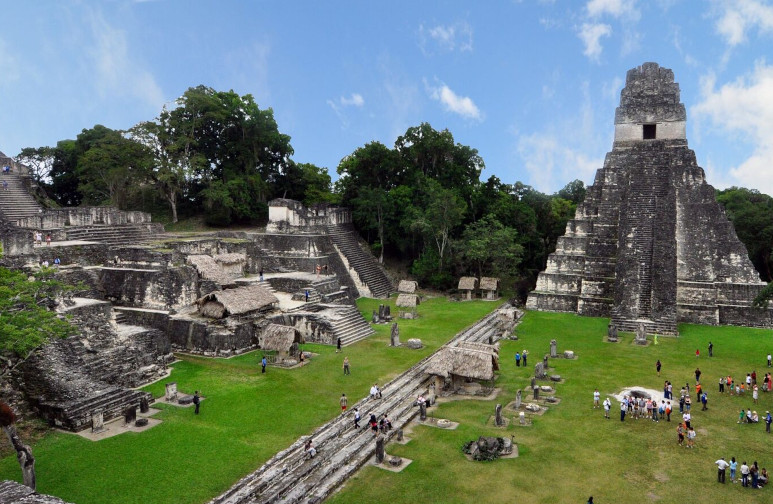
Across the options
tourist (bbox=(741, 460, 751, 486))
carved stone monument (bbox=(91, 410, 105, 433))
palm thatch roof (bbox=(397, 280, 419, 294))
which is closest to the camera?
tourist (bbox=(741, 460, 751, 486))

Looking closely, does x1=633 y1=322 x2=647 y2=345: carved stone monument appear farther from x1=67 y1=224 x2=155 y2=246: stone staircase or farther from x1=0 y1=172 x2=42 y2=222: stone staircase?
x1=0 y1=172 x2=42 y2=222: stone staircase

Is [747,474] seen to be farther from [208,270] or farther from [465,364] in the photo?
[208,270]

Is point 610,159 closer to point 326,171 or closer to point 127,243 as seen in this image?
point 326,171

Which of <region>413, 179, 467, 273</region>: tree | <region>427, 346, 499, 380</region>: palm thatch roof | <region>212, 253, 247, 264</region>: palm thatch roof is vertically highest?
<region>413, 179, 467, 273</region>: tree

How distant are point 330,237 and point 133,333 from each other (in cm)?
1505

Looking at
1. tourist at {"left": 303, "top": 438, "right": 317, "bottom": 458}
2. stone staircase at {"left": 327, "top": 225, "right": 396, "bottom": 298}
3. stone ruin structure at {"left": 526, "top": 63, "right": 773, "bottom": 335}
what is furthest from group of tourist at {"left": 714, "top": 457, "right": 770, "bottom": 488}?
stone staircase at {"left": 327, "top": 225, "right": 396, "bottom": 298}

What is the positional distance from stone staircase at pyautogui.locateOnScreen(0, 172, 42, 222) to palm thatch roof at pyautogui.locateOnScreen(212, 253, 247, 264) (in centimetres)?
830

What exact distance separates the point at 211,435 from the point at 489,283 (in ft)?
65.2

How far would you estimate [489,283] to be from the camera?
2920 cm

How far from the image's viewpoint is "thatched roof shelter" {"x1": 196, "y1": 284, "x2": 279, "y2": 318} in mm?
18375

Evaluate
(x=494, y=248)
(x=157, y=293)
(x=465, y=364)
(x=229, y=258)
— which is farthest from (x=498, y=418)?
(x=494, y=248)

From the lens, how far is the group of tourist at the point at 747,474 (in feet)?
32.8

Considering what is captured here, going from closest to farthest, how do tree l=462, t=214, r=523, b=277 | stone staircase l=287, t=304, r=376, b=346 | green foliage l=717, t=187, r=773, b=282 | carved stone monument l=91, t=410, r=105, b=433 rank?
1. carved stone monument l=91, t=410, r=105, b=433
2. stone staircase l=287, t=304, r=376, b=346
3. tree l=462, t=214, r=523, b=277
4. green foliage l=717, t=187, r=773, b=282

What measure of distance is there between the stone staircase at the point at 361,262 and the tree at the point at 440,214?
3424 mm
